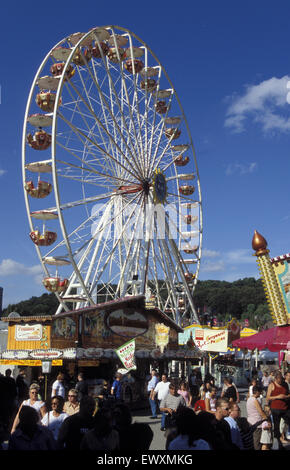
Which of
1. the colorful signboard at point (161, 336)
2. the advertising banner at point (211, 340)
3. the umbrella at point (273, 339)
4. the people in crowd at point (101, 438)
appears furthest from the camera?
the advertising banner at point (211, 340)

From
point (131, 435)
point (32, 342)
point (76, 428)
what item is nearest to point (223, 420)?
point (131, 435)

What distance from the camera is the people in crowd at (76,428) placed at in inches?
185

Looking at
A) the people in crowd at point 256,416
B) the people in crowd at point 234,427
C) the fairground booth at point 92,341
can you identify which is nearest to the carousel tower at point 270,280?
the fairground booth at point 92,341

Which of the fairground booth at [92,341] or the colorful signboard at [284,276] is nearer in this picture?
the fairground booth at [92,341]

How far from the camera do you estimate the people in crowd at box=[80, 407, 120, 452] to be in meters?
4.29

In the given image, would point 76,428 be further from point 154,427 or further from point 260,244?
point 260,244

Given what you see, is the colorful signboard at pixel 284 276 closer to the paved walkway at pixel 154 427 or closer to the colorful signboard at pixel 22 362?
the paved walkway at pixel 154 427

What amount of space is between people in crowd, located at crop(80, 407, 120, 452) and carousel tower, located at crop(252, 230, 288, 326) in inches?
521

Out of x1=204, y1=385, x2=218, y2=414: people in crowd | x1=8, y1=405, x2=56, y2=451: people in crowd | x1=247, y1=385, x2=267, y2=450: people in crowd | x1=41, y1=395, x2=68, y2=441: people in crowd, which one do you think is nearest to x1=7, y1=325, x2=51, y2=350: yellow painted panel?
x1=204, y1=385, x2=218, y2=414: people in crowd

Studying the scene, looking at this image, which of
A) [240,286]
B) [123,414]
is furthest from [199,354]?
[240,286]

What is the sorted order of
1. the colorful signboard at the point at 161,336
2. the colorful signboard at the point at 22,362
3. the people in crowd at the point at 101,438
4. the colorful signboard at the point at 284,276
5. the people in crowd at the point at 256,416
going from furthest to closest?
the colorful signboard at the point at 161,336
the colorful signboard at the point at 284,276
the colorful signboard at the point at 22,362
the people in crowd at the point at 256,416
the people in crowd at the point at 101,438

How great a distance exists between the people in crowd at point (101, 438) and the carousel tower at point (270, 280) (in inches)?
521

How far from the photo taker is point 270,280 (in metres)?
17.0

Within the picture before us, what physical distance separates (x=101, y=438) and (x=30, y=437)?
601 mm
